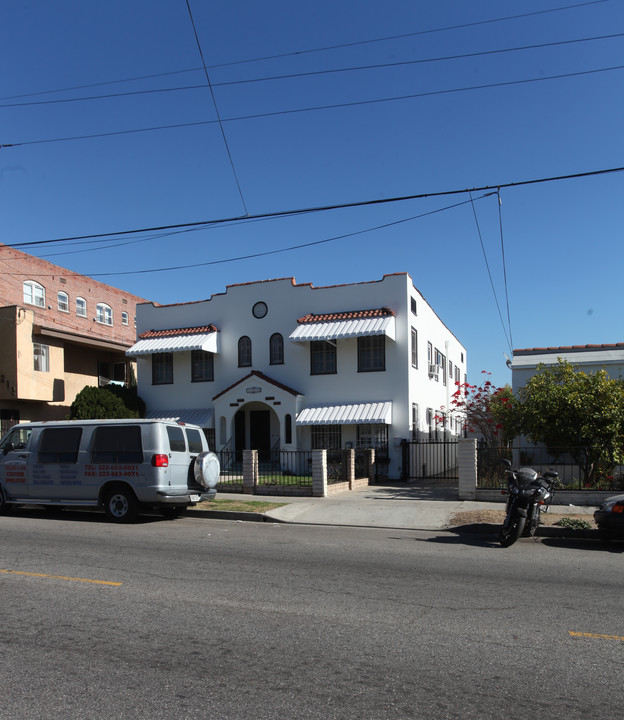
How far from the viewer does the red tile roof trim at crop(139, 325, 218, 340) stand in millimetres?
27016

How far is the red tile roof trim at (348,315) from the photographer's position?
941 inches

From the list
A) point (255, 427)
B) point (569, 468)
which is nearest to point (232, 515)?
point (569, 468)

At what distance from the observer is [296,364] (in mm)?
25641

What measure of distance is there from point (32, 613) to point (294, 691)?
10.5 ft

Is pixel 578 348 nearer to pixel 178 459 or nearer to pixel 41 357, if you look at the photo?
pixel 178 459

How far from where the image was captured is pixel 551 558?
926cm

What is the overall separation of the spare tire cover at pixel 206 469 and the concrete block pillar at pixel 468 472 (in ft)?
20.2

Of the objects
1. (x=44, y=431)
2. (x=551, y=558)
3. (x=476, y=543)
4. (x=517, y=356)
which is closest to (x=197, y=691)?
(x=551, y=558)

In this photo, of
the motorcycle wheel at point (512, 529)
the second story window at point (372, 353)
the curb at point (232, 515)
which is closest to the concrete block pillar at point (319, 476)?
the curb at point (232, 515)

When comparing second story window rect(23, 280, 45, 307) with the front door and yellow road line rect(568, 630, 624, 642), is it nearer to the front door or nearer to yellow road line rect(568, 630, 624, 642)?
the front door

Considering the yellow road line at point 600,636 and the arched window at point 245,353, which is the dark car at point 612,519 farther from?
the arched window at point 245,353

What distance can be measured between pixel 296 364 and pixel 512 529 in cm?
1614

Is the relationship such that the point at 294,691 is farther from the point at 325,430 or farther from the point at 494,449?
the point at 325,430

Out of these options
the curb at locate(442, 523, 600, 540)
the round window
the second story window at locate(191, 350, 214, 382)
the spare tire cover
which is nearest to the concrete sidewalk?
the curb at locate(442, 523, 600, 540)
